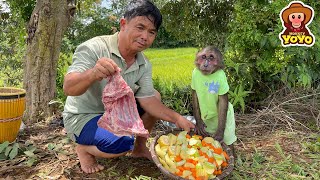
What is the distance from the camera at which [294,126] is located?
12.8ft

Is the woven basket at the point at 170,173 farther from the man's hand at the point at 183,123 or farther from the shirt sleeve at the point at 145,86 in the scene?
the shirt sleeve at the point at 145,86

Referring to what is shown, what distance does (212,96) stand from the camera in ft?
9.80

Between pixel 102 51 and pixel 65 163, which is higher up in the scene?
pixel 102 51

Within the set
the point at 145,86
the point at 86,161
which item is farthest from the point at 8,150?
the point at 145,86

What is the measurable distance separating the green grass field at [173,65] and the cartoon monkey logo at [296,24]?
4.97ft

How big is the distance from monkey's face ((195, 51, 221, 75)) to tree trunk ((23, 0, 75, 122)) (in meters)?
2.20

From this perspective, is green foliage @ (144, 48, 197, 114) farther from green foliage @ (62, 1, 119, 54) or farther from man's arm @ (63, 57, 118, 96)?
man's arm @ (63, 57, 118, 96)

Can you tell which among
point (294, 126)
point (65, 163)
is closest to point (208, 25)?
point (294, 126)

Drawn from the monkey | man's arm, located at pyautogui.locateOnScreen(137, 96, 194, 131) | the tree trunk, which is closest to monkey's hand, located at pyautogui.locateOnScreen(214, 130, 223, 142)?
the monkey

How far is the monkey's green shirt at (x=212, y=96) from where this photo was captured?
2932 mm

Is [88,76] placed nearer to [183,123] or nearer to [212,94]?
→ [183,123]

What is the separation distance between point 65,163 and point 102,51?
1077mm

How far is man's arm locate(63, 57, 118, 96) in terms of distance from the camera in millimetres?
2309

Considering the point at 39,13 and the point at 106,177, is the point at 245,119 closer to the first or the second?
the point at 106,177
